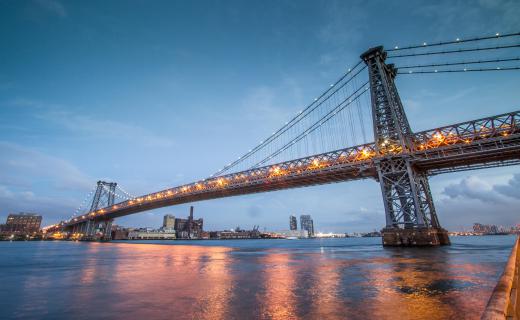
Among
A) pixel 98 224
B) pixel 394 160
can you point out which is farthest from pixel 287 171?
pixel 98 224

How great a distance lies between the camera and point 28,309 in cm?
666

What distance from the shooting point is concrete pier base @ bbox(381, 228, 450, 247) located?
87.4ft

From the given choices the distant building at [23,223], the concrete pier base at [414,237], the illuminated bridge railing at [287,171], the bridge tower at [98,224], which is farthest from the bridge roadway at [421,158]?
the distant building at [23,223]

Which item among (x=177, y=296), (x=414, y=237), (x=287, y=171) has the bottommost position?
(x=177, y=296)

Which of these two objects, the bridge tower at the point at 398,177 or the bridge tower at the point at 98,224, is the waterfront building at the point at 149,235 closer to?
the bridge tower at the point at 98,224

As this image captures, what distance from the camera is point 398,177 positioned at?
30594mm

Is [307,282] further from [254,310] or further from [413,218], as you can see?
[413,218]

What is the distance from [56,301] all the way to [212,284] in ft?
14.4

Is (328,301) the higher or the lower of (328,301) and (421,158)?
the lower

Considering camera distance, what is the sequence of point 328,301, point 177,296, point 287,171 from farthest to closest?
point 287,171 < point 177,296 < point 328,301

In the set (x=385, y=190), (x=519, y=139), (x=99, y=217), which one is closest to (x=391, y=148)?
(x=385, y=190)

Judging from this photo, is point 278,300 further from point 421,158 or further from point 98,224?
point 98,224

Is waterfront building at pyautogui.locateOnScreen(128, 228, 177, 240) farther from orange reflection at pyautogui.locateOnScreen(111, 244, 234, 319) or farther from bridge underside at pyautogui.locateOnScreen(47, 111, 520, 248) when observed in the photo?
orange reflection at pyautogui.locateOnScreen(111, 244, 234, 319)

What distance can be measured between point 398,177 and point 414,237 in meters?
6.82
